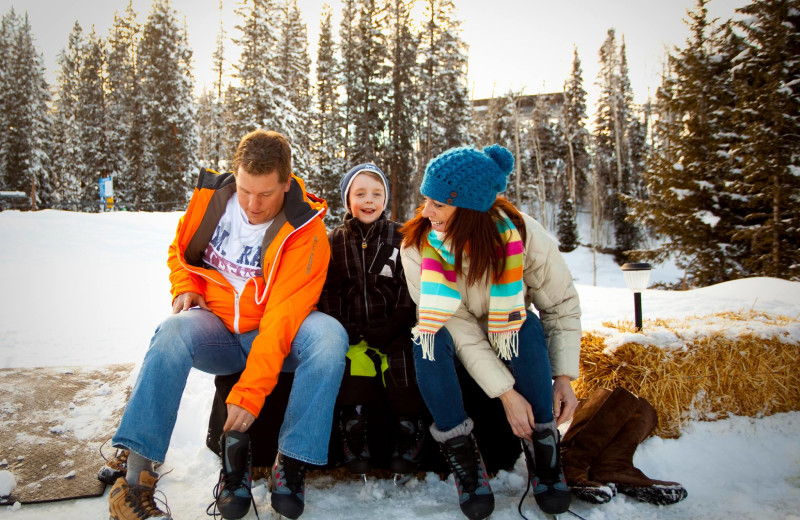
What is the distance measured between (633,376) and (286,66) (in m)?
26.5

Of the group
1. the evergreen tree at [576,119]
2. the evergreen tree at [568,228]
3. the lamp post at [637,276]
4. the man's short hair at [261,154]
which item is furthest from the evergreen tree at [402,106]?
the man's short hair at [261,154]

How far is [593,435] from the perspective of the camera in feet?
7.13

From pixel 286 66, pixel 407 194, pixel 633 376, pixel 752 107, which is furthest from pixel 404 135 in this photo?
pixel 633 376

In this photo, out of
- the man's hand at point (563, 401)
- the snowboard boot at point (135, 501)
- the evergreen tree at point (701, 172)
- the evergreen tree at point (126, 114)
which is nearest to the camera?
the snowboard boot at point (135, 501)

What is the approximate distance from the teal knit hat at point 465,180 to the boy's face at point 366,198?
2.25ft

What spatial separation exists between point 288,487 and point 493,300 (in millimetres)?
1140

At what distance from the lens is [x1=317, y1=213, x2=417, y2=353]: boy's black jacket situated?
2.28 m

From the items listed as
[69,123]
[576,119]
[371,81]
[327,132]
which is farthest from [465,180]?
[69,123]

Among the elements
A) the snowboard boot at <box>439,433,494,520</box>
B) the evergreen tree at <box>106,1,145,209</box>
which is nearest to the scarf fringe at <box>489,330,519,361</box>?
the snowboard boot at <box>439,433,494,520</box>

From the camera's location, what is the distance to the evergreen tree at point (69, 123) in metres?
28.7

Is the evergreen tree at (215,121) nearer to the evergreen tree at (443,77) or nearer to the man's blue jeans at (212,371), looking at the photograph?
the evergreen tree at (443,77)

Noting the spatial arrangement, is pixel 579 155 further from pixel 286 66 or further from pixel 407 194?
pixel 286 66

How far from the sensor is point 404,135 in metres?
22.9

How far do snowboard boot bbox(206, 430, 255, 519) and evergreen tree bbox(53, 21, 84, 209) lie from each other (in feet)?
108
